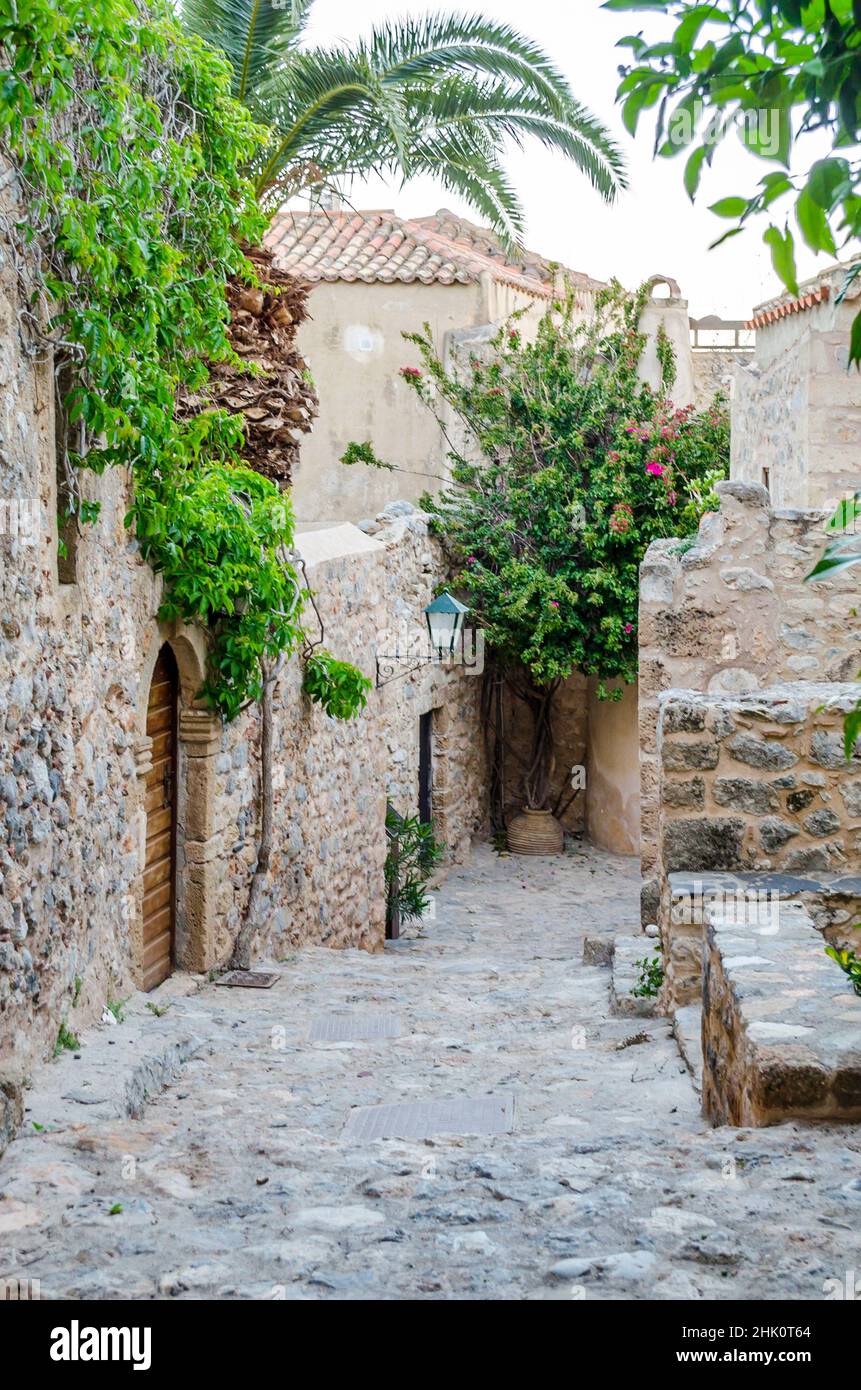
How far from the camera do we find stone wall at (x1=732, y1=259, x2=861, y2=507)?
11.7 m

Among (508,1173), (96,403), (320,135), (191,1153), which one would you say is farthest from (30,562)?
(320,135)

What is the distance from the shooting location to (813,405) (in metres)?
11.7

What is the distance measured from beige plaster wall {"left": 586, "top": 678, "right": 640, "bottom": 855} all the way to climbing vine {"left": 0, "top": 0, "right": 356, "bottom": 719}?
831 cm

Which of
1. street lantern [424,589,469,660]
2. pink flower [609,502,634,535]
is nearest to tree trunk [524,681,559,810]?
pink flower [609,502,634,535]

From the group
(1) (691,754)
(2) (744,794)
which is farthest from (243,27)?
(2) (744,794)

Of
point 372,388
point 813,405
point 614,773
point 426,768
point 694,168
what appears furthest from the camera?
point 372,388

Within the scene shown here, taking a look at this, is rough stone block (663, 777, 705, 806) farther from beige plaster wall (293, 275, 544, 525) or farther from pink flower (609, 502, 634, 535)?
beige plaster wall (293, 275, 544, 525)

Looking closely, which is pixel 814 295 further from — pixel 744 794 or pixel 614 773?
pixel 744 794

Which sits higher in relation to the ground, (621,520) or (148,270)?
(148,270)

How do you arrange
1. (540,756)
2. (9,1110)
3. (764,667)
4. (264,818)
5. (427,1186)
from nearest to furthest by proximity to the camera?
1. (427,1186)
2. (9,1110)
3. (264,818)
4. (764,667)
5. (540,756)

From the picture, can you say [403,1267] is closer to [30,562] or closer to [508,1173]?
[508,1173]

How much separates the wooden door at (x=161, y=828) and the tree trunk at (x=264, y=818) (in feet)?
2.39

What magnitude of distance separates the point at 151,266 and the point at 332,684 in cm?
397
